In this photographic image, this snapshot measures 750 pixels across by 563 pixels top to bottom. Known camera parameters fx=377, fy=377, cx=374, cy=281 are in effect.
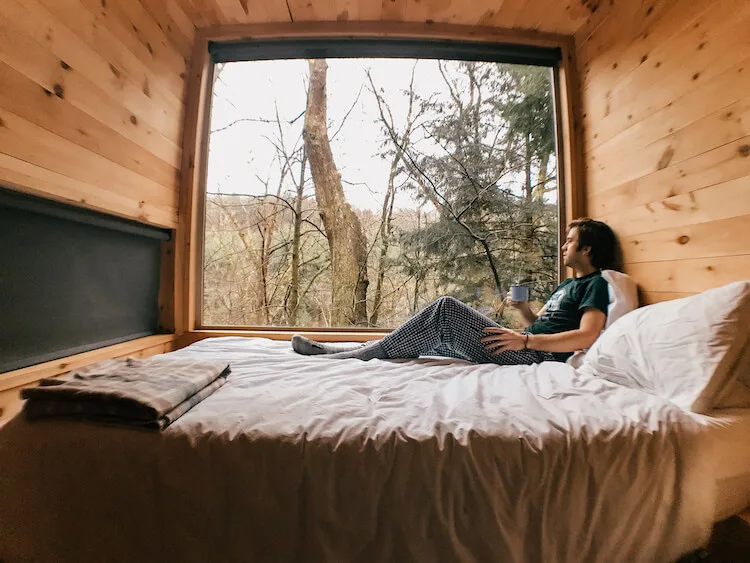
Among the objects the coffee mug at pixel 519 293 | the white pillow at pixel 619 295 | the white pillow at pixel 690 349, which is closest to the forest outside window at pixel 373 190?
the coffee mug at pixel 519 293

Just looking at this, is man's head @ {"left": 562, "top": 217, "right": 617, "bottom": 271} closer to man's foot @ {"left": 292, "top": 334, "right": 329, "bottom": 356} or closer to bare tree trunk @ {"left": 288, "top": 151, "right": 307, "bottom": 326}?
man's foot @ {"left": 292, "top": 334, "right": 329, "bottom": 356}

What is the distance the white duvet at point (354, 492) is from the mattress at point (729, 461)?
36 mm

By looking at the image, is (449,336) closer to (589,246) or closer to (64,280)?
(589,246)

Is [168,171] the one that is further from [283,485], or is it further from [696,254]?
[696,254]

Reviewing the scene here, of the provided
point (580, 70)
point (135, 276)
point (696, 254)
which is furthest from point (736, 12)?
point (135, 276)

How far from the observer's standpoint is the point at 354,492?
77 cm

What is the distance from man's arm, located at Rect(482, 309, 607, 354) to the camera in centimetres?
146

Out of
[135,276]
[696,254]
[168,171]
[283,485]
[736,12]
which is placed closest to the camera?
[283,485]

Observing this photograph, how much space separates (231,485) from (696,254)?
168cm

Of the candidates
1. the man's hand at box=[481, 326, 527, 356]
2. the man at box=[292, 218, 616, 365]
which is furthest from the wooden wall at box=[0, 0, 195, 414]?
the man's hand at box=[481, 326, 527, 356]

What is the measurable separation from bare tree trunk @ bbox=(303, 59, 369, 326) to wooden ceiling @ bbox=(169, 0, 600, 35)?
12.1 inches

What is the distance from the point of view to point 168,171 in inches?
80.4

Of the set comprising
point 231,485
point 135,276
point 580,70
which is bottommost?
point 231,485

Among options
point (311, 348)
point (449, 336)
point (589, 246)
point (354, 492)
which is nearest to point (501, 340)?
point (449, 336)
